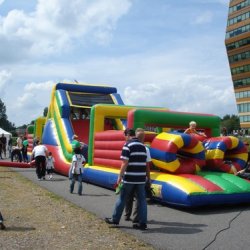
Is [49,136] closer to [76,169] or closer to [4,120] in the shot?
[76,169]

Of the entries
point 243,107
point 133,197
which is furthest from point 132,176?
point 243,107

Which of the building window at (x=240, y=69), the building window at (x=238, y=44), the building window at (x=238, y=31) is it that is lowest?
the building window at (x=240, y=69)

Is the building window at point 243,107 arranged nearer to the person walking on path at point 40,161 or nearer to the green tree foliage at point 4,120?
the person walking on path at point 40,161

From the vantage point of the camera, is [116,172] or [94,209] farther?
[116,172]

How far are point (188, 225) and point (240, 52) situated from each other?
69.4 metres

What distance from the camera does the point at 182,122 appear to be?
11.0 meters

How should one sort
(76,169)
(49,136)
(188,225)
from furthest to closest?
(49,136) < (76,169) < (188,225)

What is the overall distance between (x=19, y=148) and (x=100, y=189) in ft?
35.5

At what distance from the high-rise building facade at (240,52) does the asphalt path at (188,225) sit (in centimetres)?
6528

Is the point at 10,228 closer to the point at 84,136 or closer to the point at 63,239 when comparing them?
the point at 63,239

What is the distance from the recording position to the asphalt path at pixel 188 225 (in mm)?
5863

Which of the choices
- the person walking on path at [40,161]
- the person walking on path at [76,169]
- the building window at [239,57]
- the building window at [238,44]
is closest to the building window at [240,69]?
the building window at [239,57]

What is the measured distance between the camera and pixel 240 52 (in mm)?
72438

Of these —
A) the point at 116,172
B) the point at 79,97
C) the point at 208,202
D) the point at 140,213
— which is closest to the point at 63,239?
the point at 140,213
